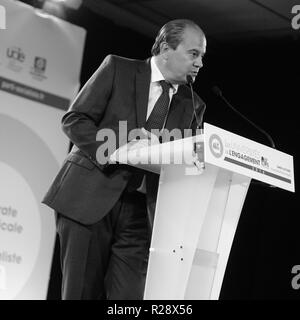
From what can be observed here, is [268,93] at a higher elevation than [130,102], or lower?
higher

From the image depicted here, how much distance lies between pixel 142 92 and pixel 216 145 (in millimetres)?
667

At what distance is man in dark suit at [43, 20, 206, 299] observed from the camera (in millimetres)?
2857

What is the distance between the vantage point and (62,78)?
5.27m

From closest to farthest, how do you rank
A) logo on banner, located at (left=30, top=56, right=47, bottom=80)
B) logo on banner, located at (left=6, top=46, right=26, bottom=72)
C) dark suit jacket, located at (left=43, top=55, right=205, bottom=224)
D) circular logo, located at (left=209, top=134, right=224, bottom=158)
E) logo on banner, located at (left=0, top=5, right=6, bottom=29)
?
circular logo, located at (left=209, top=134, right=224, bottom=158), dark suit jacket, located at (left=43, top=55, right=205, bottom=224), logo on banner, located at (left=0, top=5, right=6, bottom=29), logo on banner, located at (left=6, top=46, right=26, bottom=72), logo on banner, located at (left=30, top=56, right=47, bottom=80)

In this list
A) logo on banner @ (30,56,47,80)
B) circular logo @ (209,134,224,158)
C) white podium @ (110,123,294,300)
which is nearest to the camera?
circular logo @ (209,134,224,158)

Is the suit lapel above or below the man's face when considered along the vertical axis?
below

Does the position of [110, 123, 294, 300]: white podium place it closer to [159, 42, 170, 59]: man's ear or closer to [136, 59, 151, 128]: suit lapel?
[136, 59, 151, 128]: suit lapel

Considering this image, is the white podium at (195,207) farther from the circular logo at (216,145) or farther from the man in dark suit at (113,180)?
the man in dark suit at (113,180)

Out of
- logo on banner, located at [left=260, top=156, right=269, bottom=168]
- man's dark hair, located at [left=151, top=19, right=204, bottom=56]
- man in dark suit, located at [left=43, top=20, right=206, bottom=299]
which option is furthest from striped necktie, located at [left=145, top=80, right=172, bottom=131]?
logo on banner, located at [left=260, top=156, right=269, bottom=168]

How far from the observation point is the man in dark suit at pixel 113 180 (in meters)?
2.86

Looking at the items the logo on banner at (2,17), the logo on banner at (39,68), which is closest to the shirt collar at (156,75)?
the logo on banner at (2,17)

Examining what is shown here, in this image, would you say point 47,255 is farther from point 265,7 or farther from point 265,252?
point 265,7

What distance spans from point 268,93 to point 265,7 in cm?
75
